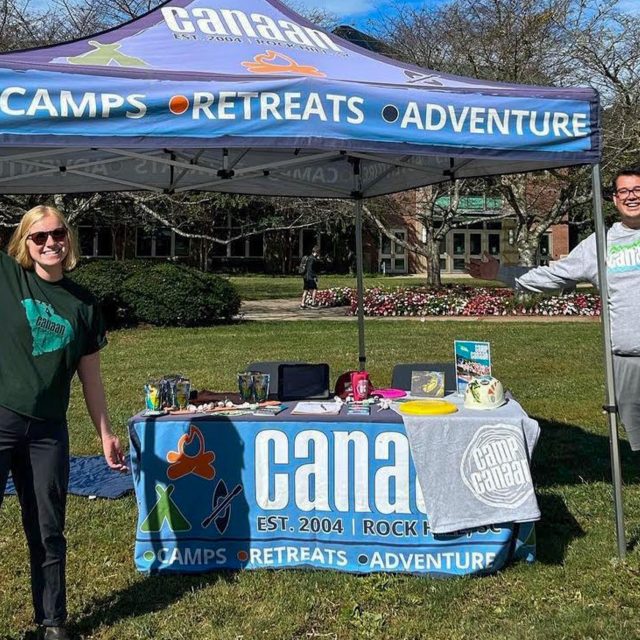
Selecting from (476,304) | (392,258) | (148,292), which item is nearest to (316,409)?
(148,292)

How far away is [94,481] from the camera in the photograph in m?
5.37

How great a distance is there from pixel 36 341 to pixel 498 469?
2.31 metres

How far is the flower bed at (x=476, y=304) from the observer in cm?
1688

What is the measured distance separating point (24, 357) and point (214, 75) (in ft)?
5.58

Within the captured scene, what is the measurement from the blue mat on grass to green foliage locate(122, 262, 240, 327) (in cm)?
856

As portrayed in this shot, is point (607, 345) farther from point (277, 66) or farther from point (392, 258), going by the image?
point (392, 258)

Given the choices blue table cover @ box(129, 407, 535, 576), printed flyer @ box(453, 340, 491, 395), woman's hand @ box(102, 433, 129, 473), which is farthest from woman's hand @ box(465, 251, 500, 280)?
woman's hand @ box(102, 433, 129, 473)

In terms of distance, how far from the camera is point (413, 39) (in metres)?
17.2

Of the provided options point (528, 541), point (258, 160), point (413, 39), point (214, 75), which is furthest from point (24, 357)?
point (413, 39)

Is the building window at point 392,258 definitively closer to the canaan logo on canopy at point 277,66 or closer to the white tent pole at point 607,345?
the canaan logo on canopy at point 277,66

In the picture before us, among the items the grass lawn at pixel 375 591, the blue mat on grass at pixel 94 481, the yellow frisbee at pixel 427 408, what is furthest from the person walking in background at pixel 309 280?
the yellow frisbee at pixel 427 408

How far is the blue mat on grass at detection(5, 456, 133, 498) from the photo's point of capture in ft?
16.7

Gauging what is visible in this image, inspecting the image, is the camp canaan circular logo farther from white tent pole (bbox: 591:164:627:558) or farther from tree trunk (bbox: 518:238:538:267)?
tree trunk (bbox: 518:238:538:267)

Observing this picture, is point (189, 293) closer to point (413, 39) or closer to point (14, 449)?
point (413, 39)
